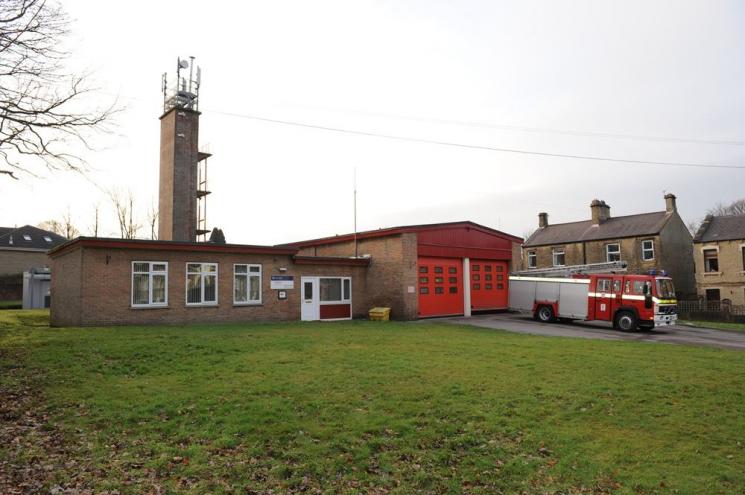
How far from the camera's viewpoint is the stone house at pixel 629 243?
39.1 m

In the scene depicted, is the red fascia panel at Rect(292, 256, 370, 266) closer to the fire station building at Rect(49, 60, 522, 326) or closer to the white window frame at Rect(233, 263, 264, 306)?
the fire station building at Rect(49, 60, 522, 326)

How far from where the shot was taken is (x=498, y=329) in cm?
2016

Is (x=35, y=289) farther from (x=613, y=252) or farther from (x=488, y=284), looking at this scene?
(x=613, y=252)

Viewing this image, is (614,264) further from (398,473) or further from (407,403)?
(398,473)

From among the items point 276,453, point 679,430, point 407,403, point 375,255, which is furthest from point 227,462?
point 375,255

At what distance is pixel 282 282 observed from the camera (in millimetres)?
22547

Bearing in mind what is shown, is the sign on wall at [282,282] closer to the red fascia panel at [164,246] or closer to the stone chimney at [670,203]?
the red fascia panel at [164,246]

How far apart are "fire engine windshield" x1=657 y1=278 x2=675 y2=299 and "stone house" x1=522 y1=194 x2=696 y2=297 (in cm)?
1721

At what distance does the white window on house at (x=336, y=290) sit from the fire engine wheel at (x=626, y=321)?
1198 cm

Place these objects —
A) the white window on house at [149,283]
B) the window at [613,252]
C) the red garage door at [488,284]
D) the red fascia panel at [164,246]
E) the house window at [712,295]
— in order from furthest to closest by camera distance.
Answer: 1. the window at [613,252]
2. the house window at [712,295]
3. the red garage door at [488,284]
4. the white window on house at [149,283]
5. the red fascia panel at [164,246]

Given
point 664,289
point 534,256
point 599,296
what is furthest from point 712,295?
point 599,296

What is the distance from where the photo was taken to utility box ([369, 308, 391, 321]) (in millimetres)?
23156

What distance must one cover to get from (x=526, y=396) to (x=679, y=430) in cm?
226

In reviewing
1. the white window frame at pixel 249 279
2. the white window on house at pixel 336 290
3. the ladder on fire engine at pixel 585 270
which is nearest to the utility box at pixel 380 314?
the white window on house at pixel 336 290
